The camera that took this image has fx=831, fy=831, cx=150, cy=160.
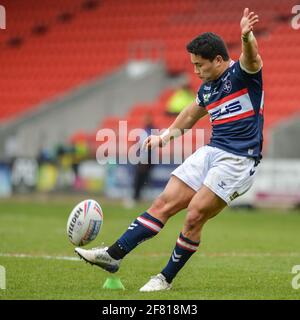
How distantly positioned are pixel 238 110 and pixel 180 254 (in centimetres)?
128

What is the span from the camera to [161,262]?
8.95 meters

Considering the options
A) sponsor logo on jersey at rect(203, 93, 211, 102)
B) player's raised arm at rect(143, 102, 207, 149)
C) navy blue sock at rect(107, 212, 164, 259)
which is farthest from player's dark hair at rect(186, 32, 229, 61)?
navy blue sock at rect(107, 212, 164, 259)

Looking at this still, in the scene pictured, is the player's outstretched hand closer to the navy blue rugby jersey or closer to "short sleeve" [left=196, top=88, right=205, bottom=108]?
the navy blue rugby jersey

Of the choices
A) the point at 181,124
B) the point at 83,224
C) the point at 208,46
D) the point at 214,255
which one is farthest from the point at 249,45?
the point at 214,255

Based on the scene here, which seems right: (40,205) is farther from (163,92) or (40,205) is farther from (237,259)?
(237,259)

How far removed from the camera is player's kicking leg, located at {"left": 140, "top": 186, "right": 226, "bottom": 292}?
674cm

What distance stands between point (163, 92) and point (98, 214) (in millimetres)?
17753

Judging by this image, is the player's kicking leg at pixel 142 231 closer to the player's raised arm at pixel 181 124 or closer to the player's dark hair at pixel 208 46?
the player's raised arm at pixel 181 124

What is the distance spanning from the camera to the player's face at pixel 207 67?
6777 millimetres

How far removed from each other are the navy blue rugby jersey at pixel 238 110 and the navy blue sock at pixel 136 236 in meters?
0.84

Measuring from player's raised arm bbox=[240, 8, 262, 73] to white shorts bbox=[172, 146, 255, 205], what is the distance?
755 millimetres

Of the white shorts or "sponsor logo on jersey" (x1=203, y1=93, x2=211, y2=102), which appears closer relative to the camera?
the white shorts

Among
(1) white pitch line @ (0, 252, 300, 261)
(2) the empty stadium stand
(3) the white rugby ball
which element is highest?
(2) the empty stadium stand

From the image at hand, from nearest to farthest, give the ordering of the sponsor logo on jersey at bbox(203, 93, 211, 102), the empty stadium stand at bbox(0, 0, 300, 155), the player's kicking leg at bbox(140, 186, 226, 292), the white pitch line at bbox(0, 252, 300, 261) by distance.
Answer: the player's kicking leg at bbox(140, 186, 226, 292) < the sponsor logo on jersey at bbox(203, 93, 211, 102) < the white pitch line at bbox(0, 252, 300, 261) < the empty stadium stand at bbox(0, 0, 300, 155)
